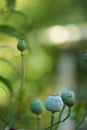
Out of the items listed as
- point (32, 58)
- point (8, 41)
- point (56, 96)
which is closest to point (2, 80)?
point (56, 96)

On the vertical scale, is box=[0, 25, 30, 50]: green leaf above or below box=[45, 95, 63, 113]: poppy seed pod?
above

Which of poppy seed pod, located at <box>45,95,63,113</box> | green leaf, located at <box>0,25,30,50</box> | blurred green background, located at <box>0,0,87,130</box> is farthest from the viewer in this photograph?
blurred green background, located at <box>0,0,87,130</box>

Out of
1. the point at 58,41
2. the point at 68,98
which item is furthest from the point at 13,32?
the point at 58,41

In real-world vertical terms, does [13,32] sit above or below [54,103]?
above

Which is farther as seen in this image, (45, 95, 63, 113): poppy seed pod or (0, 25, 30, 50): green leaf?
(0, 25, 30, 50): green leaf

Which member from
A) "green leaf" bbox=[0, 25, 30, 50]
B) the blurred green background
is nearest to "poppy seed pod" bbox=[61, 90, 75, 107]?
"green leaf" bbox=[0, 25, 30, 50]

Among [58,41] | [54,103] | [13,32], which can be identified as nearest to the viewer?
[54,103]

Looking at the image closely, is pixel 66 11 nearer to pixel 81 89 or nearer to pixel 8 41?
pixel 81 89

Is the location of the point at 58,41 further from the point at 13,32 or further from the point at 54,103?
the point at 54,103

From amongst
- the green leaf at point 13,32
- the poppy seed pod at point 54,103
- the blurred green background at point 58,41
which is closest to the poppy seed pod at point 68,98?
the poppy seed pod at point 54,103

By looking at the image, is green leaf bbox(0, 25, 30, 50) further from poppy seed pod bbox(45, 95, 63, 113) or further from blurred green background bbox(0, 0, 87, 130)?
blurred green background bbox(0, 0, 87, 130)

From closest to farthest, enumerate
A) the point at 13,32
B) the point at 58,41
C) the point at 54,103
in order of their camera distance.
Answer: the point at 54,103, the point at 13,32, the point at 58,41
